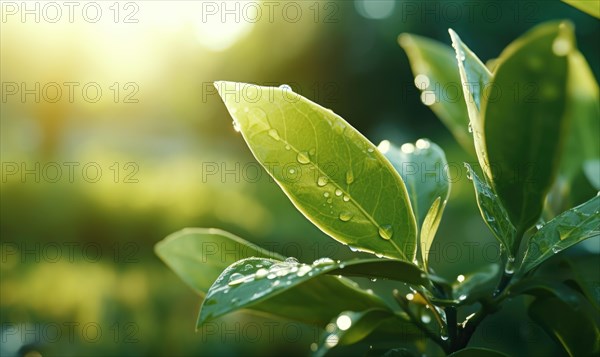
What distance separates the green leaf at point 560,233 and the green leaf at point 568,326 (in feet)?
0.21

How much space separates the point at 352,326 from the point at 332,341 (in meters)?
0.02

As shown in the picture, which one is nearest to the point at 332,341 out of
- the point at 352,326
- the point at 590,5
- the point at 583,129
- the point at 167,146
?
the point at 352,326

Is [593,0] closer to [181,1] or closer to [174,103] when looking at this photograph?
[181,1]

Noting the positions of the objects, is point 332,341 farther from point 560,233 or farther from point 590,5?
point 590,5

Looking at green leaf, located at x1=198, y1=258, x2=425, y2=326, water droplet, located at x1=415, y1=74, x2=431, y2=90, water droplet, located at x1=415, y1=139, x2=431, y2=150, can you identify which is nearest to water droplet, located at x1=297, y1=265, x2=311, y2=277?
green leaf, located at x1=198, y1=258, x2=425, y2=326

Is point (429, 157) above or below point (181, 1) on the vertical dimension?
below

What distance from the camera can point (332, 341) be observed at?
1.13ft

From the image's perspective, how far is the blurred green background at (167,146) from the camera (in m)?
1.03

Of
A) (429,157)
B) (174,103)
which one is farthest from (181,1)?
(429,157)

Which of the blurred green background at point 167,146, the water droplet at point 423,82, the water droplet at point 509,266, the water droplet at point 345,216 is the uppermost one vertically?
the water droplet at point 423,82

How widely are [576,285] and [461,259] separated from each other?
0.82 m

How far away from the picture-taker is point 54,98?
8.60ft

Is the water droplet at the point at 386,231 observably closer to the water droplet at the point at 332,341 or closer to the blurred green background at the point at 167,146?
the water droplet at the point at 332,341

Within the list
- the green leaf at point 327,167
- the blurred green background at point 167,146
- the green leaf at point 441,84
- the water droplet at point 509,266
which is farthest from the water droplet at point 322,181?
the blurred green background at point 167,146
